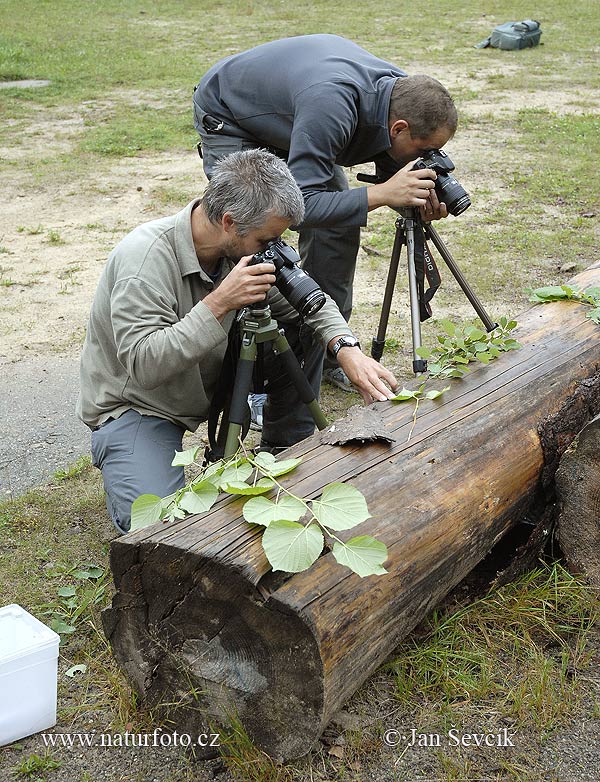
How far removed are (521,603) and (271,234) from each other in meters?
1.30

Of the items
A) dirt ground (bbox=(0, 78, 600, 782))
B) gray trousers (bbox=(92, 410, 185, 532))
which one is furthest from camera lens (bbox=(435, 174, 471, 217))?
dirt ground (bbox=(0, 78, 600, 782))

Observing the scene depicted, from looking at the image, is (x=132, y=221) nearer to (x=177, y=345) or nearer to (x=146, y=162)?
(x=146, y=162)

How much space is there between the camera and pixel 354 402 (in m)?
4.19

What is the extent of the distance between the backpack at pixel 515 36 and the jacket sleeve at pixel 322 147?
10527 millimetres

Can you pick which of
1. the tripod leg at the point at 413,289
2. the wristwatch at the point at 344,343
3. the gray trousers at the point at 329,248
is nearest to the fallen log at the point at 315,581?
the wristwatch at the point at 344,343

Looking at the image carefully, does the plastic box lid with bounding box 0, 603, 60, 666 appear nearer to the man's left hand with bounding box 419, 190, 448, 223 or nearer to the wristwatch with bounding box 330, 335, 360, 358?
the wristwatch with bounding box 330, 335, 360, 358

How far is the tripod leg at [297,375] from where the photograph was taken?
301cm

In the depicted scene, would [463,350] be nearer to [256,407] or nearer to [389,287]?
[256,407]

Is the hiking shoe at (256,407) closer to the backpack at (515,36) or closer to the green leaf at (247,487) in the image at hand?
the green leaf at (247,487)

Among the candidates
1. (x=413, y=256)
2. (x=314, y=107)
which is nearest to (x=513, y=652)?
(x=413, y=256)

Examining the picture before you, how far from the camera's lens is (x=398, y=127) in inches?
139

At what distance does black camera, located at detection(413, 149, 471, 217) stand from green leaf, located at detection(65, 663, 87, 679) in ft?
6.96

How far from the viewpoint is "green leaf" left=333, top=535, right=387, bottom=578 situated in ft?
6.53

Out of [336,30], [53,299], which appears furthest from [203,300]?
[336,30]
